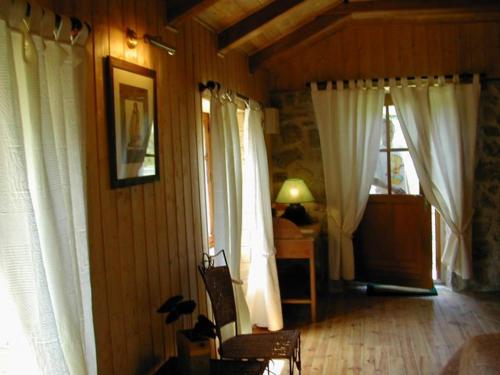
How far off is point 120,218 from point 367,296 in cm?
354

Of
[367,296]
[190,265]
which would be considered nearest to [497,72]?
[367,296]

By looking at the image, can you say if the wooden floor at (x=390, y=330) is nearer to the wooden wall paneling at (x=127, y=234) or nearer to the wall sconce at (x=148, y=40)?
the wooden wall paneling at (x=127, y=234)

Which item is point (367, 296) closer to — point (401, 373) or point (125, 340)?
point (401, 373)

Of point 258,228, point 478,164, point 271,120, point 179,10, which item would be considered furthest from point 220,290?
point 478,164

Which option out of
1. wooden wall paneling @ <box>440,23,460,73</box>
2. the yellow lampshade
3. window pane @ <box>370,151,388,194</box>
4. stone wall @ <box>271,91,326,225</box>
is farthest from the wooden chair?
wooden wall paneling @ <box>440,23,460,73</box>

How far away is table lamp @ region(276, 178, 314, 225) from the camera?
5059 mm

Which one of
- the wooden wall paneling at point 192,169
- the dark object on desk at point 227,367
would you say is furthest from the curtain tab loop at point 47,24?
the dark object on desk at point 227,367

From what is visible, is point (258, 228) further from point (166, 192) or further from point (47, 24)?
point (47, 24)

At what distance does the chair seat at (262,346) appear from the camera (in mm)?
2896

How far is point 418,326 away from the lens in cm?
434

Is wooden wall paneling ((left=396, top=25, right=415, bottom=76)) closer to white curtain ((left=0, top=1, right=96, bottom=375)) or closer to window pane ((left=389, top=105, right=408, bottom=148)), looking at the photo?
window pane ((left=389, top=105, right=408, bottom=148))

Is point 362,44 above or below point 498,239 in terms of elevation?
above

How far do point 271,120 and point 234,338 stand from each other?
2.62 metres

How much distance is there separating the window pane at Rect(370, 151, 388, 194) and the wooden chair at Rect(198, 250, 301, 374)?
267cm
